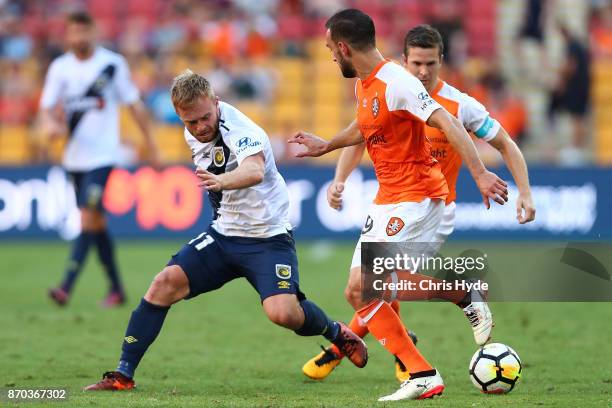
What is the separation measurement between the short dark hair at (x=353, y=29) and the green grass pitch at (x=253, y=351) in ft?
6.59

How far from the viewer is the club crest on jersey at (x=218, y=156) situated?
6.59 metres

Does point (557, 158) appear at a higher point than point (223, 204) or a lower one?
higher

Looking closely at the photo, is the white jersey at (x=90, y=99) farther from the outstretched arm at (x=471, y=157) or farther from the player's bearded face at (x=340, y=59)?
the outstretched arm at (x=471, y=157)

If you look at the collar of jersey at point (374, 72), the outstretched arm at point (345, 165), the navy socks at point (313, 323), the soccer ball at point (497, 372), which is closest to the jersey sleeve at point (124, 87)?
the outstretched arm at point (345, 165)

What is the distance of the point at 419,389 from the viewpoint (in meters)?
6.20

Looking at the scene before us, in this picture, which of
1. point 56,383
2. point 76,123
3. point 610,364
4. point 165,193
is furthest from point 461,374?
point 165,193

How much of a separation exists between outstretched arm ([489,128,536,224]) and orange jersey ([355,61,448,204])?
415 mm

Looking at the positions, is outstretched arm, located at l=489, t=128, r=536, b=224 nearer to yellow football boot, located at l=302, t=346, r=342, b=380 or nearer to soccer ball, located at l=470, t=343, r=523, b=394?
soccer ball, located at l=470, t=343, r=523, b=394

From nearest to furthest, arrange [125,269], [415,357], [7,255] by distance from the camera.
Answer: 1. [415,357]
2. [125,269]
3. [7,255]

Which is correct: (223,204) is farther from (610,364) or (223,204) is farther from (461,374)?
(610,364)

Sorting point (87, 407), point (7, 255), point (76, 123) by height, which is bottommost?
point (87, 407)

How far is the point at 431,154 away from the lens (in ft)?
24.1

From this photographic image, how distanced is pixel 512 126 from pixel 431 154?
427 inches

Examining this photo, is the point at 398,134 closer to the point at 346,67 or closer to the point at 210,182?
the point at 346,67
